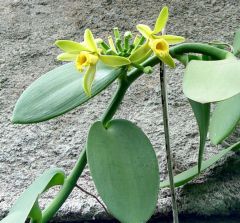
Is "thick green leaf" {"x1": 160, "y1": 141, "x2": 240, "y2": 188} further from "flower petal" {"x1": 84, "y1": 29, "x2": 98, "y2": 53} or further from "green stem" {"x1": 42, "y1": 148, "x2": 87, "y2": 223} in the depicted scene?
"flower petal" {"x1": 84, "y1": 29, "x2": 98, "y2": 53}

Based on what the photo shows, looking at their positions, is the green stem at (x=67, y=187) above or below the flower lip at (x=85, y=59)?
below

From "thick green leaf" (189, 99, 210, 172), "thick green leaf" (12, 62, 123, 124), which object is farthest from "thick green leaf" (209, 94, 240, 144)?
"thick green leaf" (12, 62, 123, 124)

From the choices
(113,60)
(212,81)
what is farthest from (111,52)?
(212,81)

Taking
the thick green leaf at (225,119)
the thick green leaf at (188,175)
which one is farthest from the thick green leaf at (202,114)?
the thick green leaf at (188,175)

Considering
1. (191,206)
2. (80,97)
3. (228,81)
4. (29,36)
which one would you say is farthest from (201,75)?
(29,36)

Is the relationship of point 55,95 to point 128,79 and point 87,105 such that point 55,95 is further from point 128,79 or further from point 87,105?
→ point 87,105

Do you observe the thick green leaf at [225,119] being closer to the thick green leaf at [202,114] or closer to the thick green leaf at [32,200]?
the thick green leaf at [202,114]

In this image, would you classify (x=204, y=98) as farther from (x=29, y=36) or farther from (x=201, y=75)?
(x=29, y=36)
